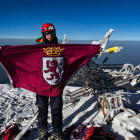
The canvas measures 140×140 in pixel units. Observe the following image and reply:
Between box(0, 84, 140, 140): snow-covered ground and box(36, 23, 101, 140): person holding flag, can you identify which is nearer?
box(36, 23, 101, 140): person holding flag

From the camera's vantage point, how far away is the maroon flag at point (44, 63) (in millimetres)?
3580

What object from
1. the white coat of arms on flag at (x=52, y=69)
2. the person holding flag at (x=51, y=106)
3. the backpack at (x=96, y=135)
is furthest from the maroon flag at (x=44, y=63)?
the backpack at (x=96, y=135)

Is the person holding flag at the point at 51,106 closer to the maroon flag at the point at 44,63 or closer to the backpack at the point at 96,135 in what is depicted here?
the maroon flag at the point at 44,63

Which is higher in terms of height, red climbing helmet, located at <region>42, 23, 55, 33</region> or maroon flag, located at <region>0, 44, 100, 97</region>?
red climbing helmet, located at <region>42, 23, 55, 33</region>

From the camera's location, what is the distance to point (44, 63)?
3.61 metres

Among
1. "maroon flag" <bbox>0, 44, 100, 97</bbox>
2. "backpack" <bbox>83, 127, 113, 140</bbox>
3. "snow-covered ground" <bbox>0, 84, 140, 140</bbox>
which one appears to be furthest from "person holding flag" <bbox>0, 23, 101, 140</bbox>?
"snow-covered ground" <bbox>0, 84, 140, 140</bbox>

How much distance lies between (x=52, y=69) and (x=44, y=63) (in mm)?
337

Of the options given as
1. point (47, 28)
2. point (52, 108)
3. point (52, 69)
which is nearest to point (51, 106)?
point (52, 108)

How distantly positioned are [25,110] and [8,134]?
3520 mm

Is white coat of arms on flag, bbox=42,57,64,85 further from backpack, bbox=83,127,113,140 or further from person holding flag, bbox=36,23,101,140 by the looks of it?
backpack, bbox=83,127,113,140

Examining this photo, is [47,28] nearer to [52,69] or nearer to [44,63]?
[44,63]

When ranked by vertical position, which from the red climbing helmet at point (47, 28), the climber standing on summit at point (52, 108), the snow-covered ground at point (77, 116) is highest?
the red climbing helmet at point (47, 28)

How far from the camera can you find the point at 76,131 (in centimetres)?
457

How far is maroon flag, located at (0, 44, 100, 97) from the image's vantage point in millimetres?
3580
